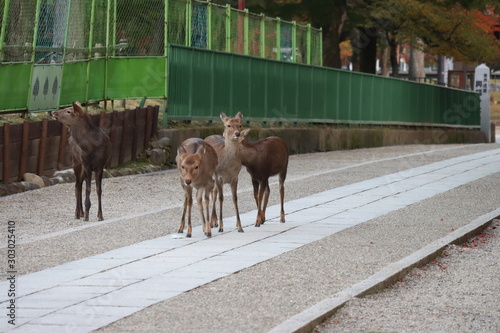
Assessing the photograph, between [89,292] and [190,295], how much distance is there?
82cm

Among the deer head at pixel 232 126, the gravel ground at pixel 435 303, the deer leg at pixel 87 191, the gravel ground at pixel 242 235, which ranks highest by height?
the deer head at pixel 232 126

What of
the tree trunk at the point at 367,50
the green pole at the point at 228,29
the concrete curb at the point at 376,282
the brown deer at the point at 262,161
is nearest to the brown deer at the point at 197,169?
the brown deer at the point at 262,161

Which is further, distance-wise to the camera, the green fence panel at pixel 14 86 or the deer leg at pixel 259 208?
the green fence panel at pixel 14 86

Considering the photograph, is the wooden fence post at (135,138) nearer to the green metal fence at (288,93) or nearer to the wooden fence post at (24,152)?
the green metal fence at (288,93)

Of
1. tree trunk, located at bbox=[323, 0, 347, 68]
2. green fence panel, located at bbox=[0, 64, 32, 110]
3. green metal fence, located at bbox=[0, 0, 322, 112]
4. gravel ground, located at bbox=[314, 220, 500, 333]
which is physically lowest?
gravel ground, located at bbox=[314, 220, 500, 333]

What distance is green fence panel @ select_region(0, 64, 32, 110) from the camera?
20.7 metres

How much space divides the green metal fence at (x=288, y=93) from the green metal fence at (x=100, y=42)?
49cm

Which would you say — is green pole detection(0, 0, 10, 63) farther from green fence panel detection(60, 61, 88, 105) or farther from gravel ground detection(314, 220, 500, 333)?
gravel ground detection(314, 220, 500, 333)

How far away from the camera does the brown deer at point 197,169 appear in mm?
12281

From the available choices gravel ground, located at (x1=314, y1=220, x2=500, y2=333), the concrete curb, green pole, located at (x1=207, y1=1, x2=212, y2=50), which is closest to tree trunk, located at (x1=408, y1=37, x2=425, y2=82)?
green pole, located at (x1=207, y1=1, x2=212, y2=50)

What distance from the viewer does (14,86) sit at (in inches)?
834

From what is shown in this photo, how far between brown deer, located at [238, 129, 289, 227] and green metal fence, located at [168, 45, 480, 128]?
11.0m

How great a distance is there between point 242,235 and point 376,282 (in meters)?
3.56

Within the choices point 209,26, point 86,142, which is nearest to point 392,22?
point 209,26
